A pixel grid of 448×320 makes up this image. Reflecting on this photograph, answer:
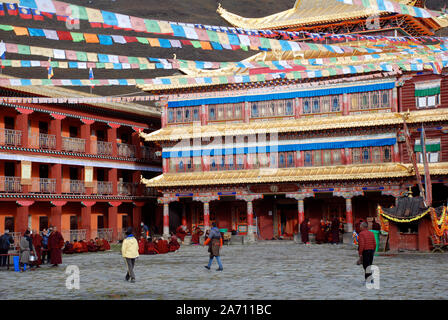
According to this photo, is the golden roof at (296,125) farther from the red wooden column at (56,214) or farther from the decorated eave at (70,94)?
the red wooden column at (56,214)

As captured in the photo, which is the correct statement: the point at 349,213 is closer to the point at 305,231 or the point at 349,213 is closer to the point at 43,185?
the point at 305,231

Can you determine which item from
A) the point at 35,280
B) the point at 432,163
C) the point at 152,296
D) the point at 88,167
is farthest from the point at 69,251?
the point at 432,163

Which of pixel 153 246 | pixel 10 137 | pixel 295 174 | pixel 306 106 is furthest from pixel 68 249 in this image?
pixel 306 106

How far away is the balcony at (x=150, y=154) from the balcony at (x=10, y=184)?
11.0m

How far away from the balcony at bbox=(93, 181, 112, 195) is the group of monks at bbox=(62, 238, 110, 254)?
279 inches

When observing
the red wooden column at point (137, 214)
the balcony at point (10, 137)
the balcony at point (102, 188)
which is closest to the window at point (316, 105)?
the red wooden column at point (137, 214)

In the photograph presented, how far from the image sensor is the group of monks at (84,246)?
28.9 metres

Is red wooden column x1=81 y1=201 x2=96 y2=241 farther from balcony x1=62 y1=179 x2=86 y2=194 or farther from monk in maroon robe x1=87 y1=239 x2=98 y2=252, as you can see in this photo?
monk in maroon robe x1=87 y1=239 x2=98 y2=252

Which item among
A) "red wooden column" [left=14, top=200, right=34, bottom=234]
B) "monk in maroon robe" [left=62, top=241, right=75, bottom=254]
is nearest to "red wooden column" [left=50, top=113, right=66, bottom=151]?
"red wooden column" [left=14, top=200, right=34, bottom=234]

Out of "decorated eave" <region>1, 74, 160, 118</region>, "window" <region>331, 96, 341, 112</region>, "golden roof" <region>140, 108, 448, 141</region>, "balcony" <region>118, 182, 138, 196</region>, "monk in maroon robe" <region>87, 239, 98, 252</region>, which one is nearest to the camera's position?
"monk in maroon robe" <region>87, 239, 98, 252</region>

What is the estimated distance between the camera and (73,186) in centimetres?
3666

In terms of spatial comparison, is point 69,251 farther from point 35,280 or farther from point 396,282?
point 396,282

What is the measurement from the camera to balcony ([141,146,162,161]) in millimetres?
42375

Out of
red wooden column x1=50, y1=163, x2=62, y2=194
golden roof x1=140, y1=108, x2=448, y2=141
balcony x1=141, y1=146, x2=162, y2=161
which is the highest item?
golden roof x1=140, y1=108, x2=448, y2=141
